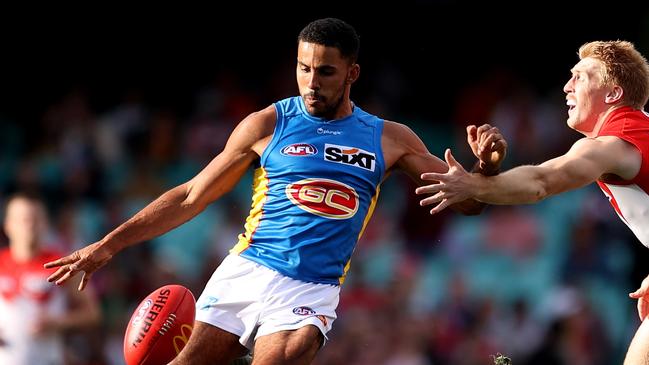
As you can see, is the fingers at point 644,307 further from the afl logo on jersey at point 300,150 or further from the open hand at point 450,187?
the afl logo on jersey at point 300,150

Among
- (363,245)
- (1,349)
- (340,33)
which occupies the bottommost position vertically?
(1,349)

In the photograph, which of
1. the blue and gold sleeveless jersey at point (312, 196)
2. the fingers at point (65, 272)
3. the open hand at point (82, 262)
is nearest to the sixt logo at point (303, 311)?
the blue and gold sleeveless jersey at point (312, 196)

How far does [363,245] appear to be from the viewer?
410 inches

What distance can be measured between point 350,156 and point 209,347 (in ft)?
3.99

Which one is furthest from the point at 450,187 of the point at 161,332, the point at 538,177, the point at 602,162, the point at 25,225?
the point at 25,225

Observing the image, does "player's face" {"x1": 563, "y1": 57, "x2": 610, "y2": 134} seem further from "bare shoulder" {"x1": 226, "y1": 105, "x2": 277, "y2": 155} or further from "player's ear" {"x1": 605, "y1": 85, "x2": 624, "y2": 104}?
"bare shoulder" {"x1": 226, "y1": 105, "x2": 277, "y2": 155}

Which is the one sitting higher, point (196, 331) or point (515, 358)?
Answer: point (196, 331)

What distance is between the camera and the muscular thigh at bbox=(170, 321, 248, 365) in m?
5.62

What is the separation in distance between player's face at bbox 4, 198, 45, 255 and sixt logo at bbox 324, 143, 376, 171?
3.25m

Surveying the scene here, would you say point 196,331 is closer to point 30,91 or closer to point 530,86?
point 30,91

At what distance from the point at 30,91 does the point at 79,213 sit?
1618 mm

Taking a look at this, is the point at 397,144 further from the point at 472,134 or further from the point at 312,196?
the point at 472,134

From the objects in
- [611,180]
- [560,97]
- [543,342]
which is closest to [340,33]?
[611,180]

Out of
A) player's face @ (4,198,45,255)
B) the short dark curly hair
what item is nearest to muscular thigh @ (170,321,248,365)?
the short dark curly hair
